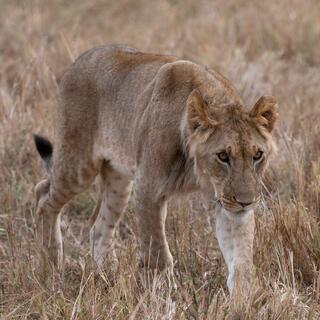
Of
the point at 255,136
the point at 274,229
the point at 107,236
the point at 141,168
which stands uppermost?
the point at 255,136

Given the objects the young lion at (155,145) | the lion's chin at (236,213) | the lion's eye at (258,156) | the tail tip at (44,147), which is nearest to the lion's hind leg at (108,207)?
the young lion at (155,145)

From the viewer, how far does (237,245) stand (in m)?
3.96

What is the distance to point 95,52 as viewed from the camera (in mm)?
4836

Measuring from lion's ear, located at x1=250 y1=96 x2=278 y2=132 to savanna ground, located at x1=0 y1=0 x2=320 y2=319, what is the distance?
0.52 m

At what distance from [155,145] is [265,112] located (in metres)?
0.44

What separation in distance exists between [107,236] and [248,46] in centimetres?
333

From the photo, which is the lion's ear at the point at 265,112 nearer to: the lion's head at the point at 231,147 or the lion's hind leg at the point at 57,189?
the lion's head at the point at 231,147

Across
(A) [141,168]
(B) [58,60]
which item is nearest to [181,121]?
(A) [141,168]

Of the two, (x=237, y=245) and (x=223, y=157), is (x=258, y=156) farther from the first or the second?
(x=237, y=245)

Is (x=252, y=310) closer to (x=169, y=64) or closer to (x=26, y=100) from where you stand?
(x=169, y=64)

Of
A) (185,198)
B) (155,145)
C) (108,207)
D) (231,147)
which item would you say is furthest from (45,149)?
(231,147)

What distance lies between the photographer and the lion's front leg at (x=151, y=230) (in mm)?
4066

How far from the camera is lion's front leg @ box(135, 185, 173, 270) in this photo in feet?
13.3

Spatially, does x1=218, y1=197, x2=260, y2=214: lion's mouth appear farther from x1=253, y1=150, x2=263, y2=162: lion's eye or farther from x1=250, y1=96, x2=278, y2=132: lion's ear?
x1=250, y1=96, x2=278, y2=132: lion's ear
